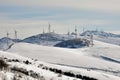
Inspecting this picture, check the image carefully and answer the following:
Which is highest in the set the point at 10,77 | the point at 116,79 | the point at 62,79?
the point at 10,77

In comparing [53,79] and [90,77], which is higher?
[53,79]

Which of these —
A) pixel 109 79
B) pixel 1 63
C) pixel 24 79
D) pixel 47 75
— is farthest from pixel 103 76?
pixel 24 79

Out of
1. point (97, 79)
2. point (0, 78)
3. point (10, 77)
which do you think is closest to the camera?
point (0, 78)

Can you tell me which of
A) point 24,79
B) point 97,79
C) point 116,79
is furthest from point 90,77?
point 24,79

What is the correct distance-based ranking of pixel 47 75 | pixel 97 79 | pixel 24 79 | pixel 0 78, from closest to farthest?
pixel 0 78 → pixel 24 79 → pixel 47 75 → pixel 97 79

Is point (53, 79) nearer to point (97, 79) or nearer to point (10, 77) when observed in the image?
point (10, 77)

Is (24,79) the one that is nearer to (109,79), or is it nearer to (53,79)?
(53,79)

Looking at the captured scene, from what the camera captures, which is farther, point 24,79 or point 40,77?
point 40,77

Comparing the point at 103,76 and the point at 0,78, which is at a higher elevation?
the point at 0,78

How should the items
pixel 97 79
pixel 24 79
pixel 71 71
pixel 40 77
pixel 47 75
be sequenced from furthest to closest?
pixel 71 71 < pixel 97 79 < pixel 47 75 < pixel 40 77 < pixel 24 79
